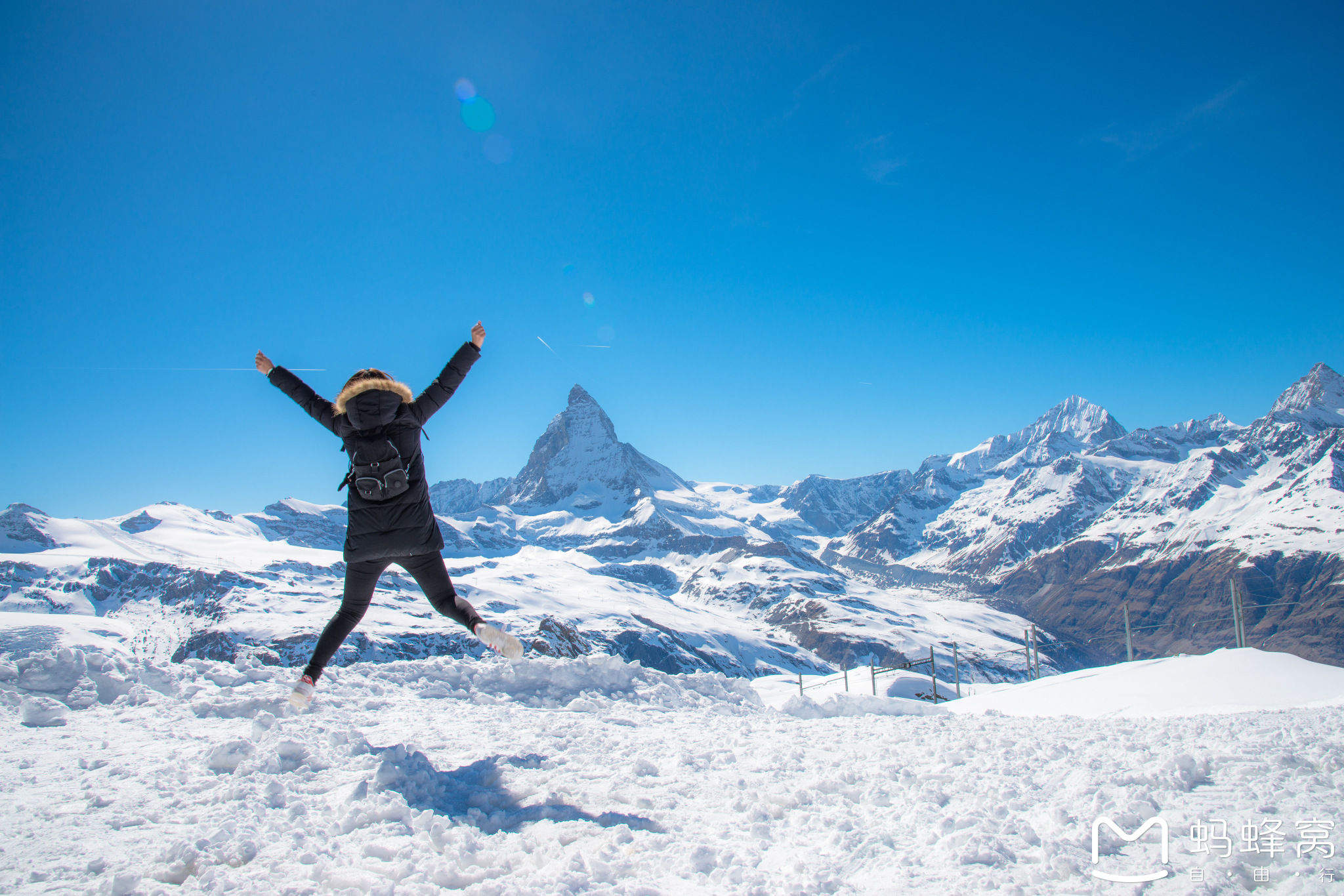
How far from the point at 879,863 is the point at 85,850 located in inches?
202

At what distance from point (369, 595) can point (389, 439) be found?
161cm

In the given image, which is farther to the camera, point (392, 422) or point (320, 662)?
point (320, 662)

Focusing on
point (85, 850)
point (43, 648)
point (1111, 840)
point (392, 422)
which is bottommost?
point (85, 850)

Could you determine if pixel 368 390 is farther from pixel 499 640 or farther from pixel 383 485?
pixel 499 640

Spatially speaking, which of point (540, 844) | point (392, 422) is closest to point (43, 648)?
point (392, 422)

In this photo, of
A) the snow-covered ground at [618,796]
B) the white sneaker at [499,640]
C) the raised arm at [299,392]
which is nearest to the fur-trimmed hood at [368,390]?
the raised arm at [299,392]

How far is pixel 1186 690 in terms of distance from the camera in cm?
1078

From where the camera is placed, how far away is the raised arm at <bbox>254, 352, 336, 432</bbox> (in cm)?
569

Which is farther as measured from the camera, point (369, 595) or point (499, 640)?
point (369, 595)

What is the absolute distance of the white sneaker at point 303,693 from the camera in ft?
→ 19.4

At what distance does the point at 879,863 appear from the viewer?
4.19m

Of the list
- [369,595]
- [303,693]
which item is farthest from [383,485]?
[303,693]

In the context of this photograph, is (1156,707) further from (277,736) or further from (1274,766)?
(277,736)

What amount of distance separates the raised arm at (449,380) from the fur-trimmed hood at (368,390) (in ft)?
0.51
